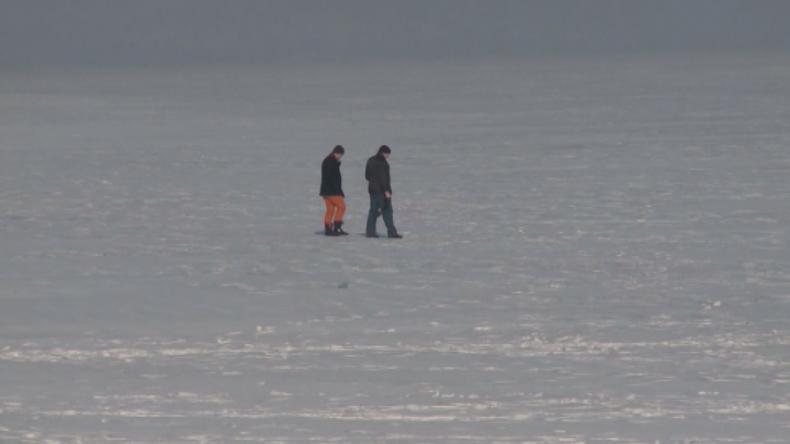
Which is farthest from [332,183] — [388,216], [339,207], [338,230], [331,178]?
[338,230]

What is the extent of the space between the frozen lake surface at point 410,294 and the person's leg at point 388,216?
0.19 m

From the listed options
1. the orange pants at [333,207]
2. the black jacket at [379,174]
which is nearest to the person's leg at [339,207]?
the orange pants at [333,207]

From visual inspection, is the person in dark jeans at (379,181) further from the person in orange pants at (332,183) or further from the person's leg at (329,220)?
the person's leg at (329,220)

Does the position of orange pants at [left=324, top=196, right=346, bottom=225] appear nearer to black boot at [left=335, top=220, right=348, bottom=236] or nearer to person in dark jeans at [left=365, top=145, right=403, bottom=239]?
black boot at [left=335, top=220, right=348, bottom=236]

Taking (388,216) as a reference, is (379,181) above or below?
above

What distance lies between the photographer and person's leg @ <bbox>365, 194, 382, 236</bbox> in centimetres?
1481

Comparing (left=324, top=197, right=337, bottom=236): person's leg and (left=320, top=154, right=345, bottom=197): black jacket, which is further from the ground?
(left=320, top=154, right=345, bottom=197): black jacket

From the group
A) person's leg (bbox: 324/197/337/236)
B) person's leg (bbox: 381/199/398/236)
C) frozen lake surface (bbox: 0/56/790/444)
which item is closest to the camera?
frozen lake surface (bbox: 0/56/790/444)

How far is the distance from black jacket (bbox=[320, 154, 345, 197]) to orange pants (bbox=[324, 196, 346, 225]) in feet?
0.36

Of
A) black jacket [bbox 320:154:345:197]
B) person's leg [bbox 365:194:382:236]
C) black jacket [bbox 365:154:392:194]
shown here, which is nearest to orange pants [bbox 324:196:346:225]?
black jacket [bbox 320:154:345:197]

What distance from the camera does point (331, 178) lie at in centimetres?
1502

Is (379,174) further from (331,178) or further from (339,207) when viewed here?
(339,207)

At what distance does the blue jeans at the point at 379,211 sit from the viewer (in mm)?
14810

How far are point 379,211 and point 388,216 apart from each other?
0.41 ft
